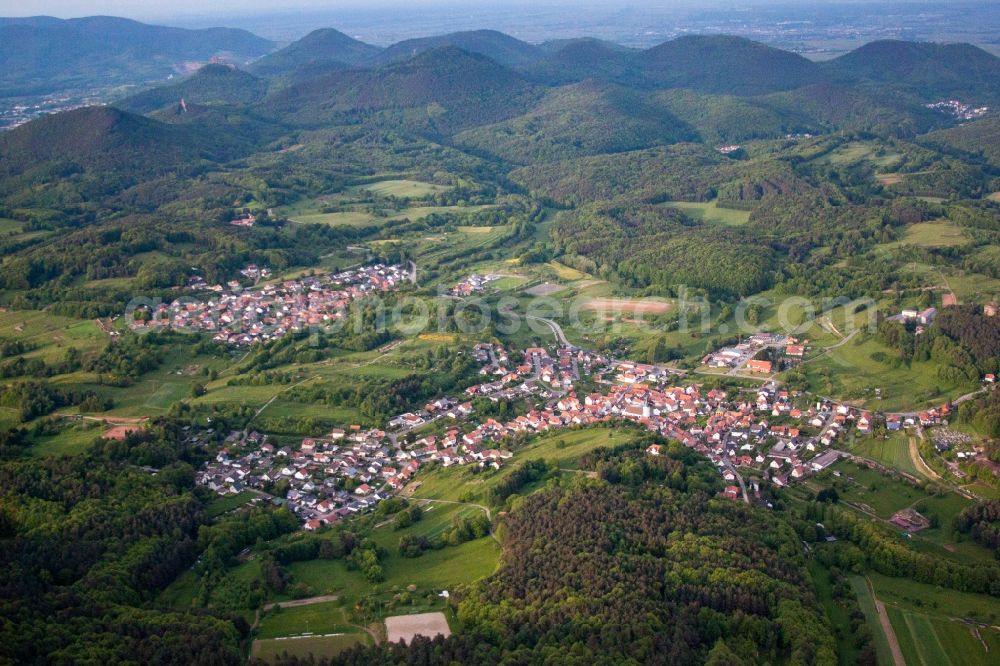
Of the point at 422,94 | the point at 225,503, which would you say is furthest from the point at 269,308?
the point at 422,94

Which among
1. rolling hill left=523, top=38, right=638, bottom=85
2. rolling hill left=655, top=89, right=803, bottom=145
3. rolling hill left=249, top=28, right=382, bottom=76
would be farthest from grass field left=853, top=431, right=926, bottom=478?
rolling hill left=249, top=28, right=382, bottom=76

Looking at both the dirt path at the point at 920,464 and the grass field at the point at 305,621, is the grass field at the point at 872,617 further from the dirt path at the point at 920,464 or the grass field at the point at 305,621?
the grass field at the point at 305,621

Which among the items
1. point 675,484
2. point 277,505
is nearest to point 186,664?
point 277,505

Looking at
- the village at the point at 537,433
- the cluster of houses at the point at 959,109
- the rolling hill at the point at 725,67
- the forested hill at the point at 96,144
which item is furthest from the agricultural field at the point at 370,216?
the cluster of houses at the point at 959,109

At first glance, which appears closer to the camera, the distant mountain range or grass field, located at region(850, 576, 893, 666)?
grass field, located at region(850, 576, 893, 666)

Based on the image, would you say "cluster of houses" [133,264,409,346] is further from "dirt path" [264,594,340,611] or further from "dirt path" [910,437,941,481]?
"dirt path" [910,437,941,481]

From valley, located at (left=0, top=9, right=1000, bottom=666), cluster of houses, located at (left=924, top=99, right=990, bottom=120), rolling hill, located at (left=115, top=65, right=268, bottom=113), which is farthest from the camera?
rolling hill, located at (left=115, top=65, right=268, bottom=113)

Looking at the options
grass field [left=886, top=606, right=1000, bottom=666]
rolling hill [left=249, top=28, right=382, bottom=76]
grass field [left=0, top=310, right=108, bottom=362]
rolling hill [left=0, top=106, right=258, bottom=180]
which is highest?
rolling hill [left=249, top=28, right=382, bottom=76]
